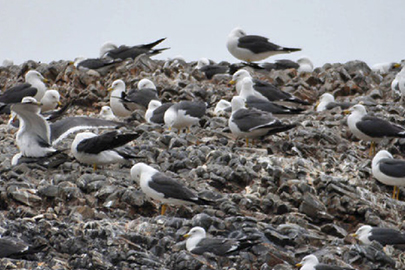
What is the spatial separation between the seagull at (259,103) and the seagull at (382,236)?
5329 mm

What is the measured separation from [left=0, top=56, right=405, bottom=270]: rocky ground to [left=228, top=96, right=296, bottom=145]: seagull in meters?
0.32

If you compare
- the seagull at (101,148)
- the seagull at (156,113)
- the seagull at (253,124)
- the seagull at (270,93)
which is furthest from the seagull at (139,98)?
the seagull at (101,148)

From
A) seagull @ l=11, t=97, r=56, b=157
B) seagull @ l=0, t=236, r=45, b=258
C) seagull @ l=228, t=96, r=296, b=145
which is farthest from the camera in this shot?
seagull @ l=228, t=96, r=296, b=145

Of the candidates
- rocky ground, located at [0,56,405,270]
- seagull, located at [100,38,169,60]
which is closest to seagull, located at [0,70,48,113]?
rocky ground, located at [0,56,405,270]

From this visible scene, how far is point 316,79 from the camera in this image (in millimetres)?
23609

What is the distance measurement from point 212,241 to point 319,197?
3.21 metres

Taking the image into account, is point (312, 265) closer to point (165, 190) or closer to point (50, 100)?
point (165, 190)

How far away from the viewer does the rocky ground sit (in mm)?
11539

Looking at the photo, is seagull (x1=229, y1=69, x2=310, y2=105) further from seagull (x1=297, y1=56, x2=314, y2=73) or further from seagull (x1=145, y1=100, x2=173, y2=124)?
seagull (x1=297, y1=56, x2=314, y2=73)

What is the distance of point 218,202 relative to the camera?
44.3ft

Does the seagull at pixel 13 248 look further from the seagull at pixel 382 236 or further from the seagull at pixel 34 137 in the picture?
the seagull at pixel 382 236

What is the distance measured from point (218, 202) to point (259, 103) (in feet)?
16.7

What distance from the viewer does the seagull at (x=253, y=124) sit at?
15.7 metres

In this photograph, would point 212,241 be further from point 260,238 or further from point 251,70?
point 251,70
